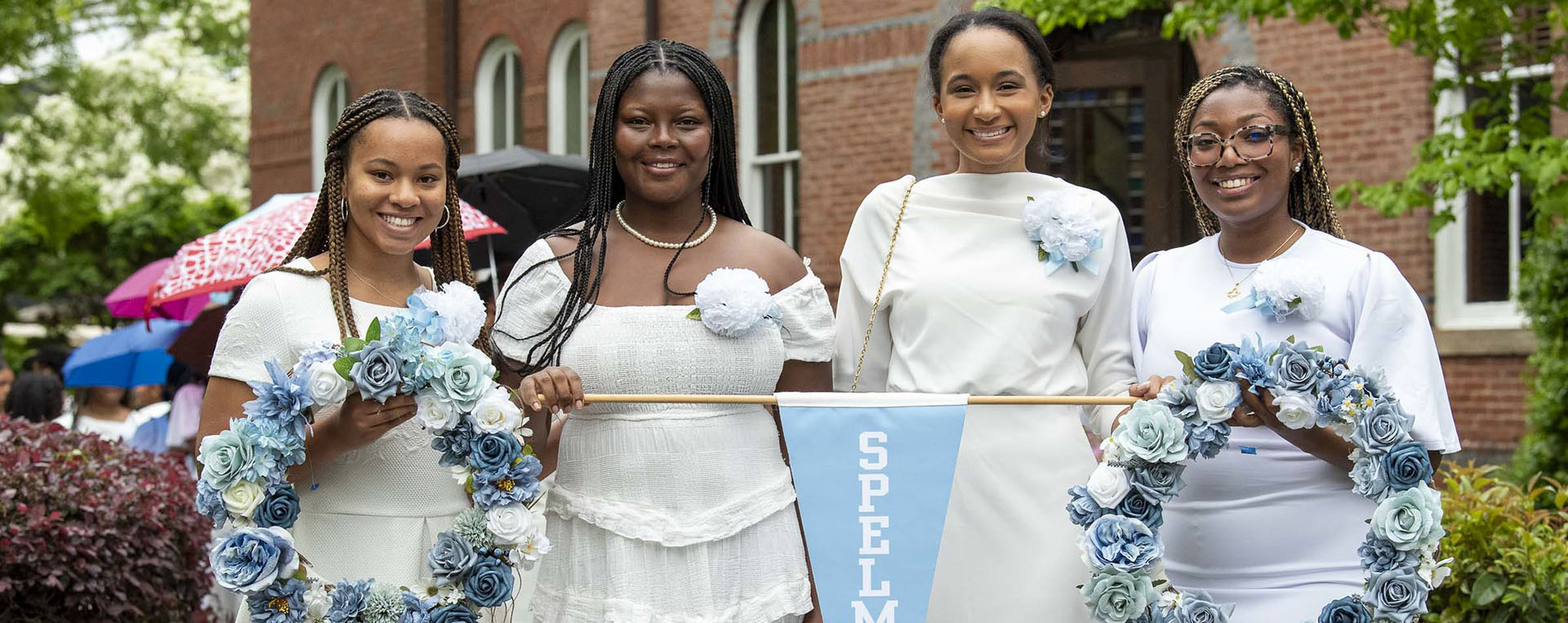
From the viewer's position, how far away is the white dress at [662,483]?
11.7ft

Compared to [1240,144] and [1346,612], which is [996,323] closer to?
[1240,144]

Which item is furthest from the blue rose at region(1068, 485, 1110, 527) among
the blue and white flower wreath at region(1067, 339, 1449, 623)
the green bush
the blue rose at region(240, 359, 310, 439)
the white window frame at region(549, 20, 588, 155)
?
the white window frame at region(549, 20, 588, 155)

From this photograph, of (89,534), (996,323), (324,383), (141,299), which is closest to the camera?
(324,383)

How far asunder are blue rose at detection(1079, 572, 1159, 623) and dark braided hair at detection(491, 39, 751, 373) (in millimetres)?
1196

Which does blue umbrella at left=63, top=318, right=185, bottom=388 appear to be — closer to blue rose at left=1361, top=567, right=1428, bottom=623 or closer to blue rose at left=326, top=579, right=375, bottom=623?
blue rose at left=326, top=579, right=375, bottom=623

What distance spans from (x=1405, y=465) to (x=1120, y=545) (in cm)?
65

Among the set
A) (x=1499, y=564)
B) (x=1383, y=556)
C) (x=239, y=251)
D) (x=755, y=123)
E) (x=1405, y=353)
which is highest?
(x=755, y=123)

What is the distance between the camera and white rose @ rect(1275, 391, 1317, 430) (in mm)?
3443

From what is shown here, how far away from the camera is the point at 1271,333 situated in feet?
12.2

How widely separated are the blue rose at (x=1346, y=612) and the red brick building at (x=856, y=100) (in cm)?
180

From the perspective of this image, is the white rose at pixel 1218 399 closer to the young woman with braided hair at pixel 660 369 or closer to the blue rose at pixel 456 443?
the young woman with braided hair at pixel 660 369

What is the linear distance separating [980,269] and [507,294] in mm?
1203

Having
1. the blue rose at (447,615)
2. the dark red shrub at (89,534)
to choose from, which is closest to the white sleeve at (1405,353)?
the blue rose at (447,615)

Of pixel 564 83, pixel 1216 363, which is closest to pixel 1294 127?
pixel 1216 363
